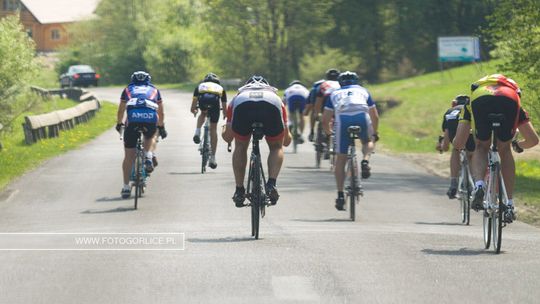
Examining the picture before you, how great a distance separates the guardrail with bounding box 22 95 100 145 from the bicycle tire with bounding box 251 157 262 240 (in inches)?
669

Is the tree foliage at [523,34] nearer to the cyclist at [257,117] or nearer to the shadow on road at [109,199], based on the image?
the shadow on road at [109,199]

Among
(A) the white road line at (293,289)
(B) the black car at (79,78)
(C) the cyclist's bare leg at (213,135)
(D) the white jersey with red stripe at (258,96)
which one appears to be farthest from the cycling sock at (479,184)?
(B) the black car at (79,78)

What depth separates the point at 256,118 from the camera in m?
12.7

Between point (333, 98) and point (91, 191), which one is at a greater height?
point (333, 98)

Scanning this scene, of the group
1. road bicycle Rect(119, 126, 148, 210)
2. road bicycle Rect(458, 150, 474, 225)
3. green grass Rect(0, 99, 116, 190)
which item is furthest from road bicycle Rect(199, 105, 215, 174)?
road bicycle Rect(458, 150, 474, 225)

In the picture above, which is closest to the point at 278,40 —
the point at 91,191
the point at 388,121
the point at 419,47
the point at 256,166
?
the point at 419,47

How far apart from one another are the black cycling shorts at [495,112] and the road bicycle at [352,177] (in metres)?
3.44

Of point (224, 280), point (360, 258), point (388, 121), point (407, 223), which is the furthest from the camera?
point (388, 121)

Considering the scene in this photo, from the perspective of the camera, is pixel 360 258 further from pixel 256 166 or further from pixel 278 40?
pixel 278 40

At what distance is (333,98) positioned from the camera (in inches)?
615

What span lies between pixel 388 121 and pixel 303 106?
18.5 meters

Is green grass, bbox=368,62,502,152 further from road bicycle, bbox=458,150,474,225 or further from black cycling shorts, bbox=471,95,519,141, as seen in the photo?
black cycling shorts, bbox=471,95,519,141

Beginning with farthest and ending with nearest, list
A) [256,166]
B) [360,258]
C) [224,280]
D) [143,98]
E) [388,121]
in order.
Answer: [388,121], [143,98], [256,166], [360,258], [224,280]

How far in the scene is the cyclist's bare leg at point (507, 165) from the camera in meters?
11.8
